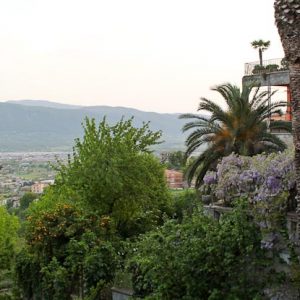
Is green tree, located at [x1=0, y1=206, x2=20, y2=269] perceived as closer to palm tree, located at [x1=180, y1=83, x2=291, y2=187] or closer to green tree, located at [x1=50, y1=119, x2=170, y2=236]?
green tree, located at [x1=50, y1=119, x2=170, y2=236]

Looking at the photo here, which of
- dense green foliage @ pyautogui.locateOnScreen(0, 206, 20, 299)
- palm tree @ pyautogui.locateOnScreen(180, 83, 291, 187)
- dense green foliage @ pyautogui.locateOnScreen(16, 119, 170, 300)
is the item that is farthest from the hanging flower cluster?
dense green foliage @ pyautogui.locateOnScreen(0, 206, 20, 299)

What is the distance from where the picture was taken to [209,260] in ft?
31.6

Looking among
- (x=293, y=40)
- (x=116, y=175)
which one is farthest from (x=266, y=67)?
(x=293, y=40)

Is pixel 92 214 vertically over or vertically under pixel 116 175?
under

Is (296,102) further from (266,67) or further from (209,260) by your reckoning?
(266,67)

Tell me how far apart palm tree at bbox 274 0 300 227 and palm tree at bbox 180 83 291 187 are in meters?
9.58

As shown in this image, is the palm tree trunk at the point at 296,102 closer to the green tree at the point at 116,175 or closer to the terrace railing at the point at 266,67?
the green tree at the point at 116,175

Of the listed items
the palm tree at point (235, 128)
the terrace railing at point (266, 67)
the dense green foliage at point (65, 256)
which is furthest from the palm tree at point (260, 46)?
the dense green foliage at point (65, 256)

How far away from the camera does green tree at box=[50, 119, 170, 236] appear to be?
65.4 ft

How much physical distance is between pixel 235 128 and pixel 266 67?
26.1 ft

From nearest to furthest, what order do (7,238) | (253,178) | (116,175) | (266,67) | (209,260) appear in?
(209,260) → (253,178) → (116,175) → (266,67) → (7,238)

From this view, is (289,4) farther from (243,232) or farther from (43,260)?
(43,260)

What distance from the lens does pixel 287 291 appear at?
30.6 ft

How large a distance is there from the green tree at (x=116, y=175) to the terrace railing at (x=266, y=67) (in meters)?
7.20
